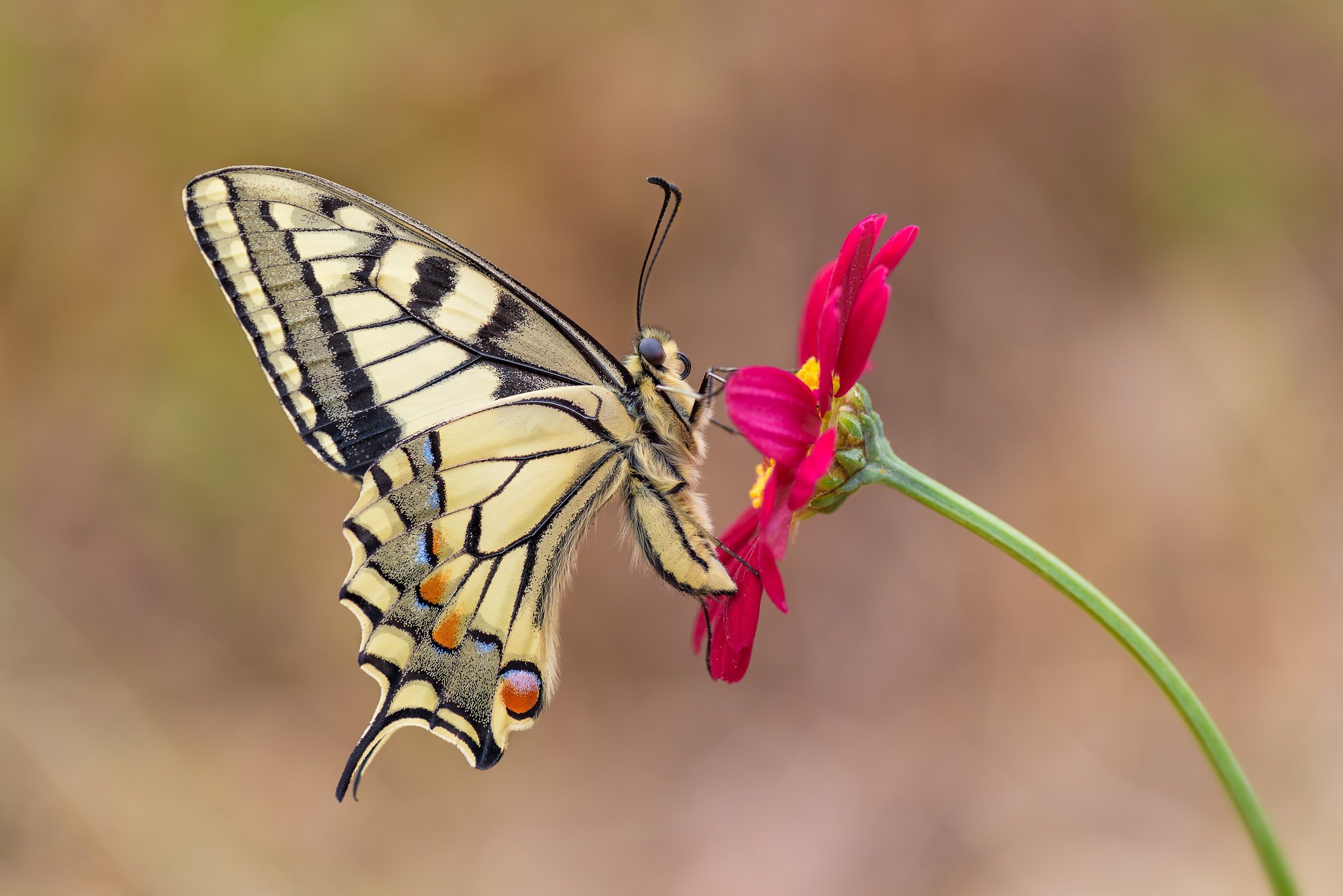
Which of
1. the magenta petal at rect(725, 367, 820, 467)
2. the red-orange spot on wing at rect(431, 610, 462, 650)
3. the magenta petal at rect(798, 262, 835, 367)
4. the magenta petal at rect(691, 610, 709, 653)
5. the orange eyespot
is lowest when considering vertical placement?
the orange eyespot

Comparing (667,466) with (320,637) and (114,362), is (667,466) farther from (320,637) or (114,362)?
(114,362)

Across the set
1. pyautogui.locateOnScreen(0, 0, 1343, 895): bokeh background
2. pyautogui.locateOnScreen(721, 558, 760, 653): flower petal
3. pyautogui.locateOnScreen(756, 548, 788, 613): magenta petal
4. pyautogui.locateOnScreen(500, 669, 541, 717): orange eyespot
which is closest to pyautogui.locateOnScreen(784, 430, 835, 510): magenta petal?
pyautogui.locateOnScreen(756, 548, 788, 613): magenta petal

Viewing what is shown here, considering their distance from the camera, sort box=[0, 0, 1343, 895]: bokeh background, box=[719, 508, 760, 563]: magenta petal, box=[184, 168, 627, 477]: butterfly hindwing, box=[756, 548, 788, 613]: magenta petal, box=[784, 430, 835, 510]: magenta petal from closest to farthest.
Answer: box=[784, 430, 835, 510]: magenta petal < box=[756, 548, 788, 613]: magenta petal < box=[719, 508, 760, 563]: magenta petal < box=[184, 168, 627, 477]: butterfly hindwing < box=[0, 0, 1343, 895]: bokeh background

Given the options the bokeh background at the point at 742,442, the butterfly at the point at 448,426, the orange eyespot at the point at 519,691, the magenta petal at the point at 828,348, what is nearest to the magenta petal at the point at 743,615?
the butterfly at the point at 448,426

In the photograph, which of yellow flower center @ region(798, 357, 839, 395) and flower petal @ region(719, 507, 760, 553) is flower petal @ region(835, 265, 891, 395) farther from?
flower petal @ region(719, 507, 760, 553)

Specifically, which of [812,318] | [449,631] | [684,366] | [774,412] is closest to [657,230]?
[684,366]

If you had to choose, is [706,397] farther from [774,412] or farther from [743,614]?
[743,614]

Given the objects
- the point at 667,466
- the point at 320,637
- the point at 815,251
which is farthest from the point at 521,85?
the point at 667,466
